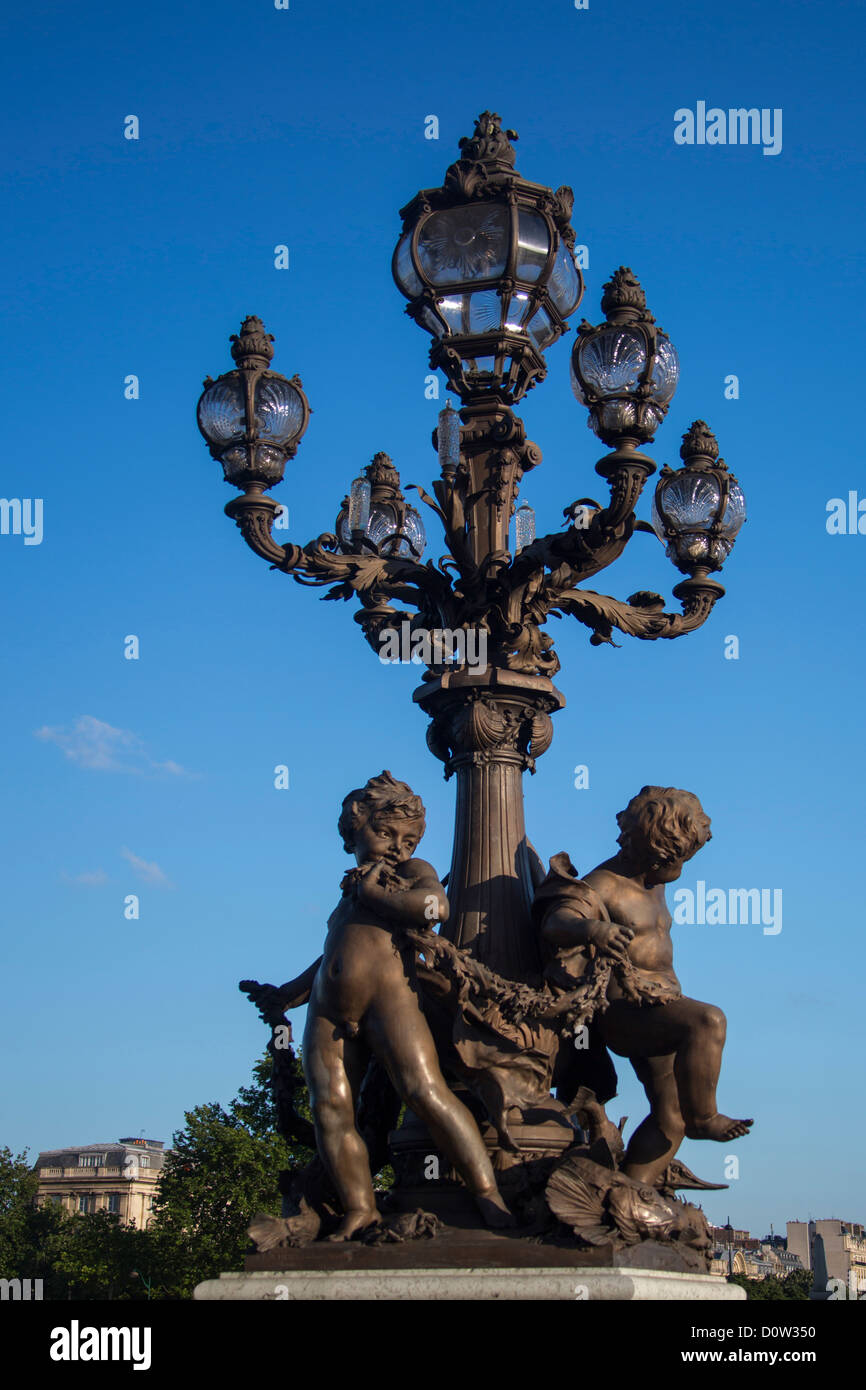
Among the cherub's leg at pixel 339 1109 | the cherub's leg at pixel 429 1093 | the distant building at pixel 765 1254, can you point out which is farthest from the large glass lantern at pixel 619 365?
the distant building at pixel 765 1254

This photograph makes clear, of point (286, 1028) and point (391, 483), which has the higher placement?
point (391, 483)

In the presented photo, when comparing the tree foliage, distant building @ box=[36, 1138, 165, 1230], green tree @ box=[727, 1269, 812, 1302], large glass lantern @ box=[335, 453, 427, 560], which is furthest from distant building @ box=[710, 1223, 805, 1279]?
large glass lantern @ box=[335, 453, 427, 560]

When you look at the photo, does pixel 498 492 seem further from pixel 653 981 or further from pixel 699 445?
pixel 653 981

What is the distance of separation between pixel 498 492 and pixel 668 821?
2.30 m

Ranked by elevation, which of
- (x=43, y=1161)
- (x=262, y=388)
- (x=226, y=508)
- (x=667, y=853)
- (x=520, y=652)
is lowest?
(x=43, y=1161)

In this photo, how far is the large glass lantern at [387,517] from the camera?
11.3 meters

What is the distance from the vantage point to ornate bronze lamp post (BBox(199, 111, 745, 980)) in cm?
859

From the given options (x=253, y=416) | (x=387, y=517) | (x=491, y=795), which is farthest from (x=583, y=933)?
(x=387, y=517)

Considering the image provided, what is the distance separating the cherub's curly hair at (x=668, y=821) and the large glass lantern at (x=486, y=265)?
2.67m

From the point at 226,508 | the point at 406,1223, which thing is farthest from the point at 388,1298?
the point at 226,508

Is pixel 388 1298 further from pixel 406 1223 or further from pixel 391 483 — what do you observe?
pixel 391 483

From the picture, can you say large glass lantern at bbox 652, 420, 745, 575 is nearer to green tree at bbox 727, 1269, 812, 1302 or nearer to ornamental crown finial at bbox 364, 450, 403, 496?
ornamental crown finial at bbox 364, 450, 403, 496
